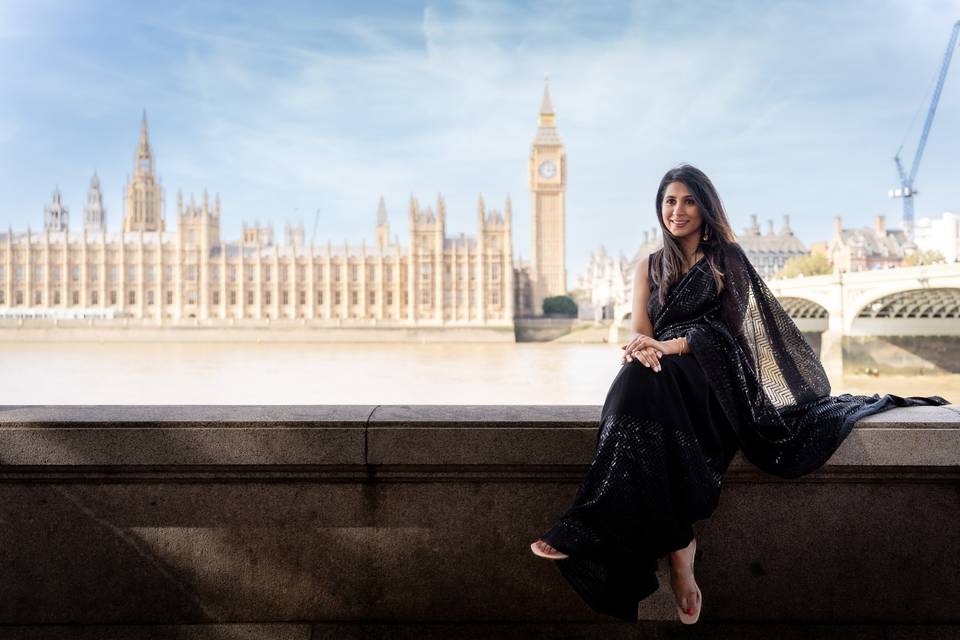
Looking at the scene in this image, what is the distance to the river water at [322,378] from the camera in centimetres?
2008

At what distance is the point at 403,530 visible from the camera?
1778mm

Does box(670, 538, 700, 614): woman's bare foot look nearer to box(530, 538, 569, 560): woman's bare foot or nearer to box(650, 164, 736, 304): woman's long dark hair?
box(530, 538, 569, 560): woman's bare foot

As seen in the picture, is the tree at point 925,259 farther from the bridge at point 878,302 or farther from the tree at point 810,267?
the bridge at point 878,302

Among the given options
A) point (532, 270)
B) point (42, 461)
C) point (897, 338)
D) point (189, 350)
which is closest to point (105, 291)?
point (189, 350)

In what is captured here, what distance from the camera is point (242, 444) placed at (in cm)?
172

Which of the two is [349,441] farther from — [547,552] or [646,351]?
[646,351]

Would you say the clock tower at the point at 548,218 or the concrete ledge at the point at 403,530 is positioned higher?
the clock tower at the point at 548,218

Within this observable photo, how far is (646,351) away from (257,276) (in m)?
51.1

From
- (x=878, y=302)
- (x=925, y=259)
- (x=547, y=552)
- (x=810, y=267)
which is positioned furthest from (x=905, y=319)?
(x=547, y=552)

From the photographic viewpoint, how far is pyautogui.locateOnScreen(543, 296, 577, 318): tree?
174 ft

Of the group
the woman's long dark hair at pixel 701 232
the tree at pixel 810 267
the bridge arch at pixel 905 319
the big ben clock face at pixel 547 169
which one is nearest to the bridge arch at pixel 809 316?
the bridge arch at pixel 905 319

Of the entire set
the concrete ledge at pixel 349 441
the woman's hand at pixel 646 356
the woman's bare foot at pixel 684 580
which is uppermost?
the woman's hand at pixel 646 356

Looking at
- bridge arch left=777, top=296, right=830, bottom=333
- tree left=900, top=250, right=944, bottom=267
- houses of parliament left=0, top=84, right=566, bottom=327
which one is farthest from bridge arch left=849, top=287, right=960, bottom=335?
houses of parliament left=0, top=84, right=566, bottom=327

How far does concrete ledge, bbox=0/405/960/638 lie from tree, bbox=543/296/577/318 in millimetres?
51485
